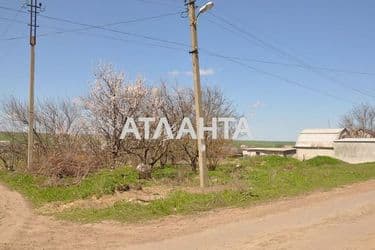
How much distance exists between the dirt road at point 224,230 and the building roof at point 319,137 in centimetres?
3633

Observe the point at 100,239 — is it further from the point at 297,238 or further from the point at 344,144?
the point at 344,144

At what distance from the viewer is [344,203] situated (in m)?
12.0

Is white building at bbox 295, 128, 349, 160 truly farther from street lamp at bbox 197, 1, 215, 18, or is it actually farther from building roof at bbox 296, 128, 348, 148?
street lamp at bbox 197, 1, 215, 18

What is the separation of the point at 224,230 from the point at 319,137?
1675 inches

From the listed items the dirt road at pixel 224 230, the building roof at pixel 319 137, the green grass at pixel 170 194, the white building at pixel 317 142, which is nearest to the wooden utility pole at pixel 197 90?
A: the green grass at pixel 170 194

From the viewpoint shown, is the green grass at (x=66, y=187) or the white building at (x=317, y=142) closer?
the green grass at (x=66, y=187)

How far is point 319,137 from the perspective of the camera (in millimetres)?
48500

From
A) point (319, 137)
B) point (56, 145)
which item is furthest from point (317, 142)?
point (56, 145)

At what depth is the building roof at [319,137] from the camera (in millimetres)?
46506

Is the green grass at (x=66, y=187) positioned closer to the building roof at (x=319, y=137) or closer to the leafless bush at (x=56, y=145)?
the leafless bush at (x=56, y=145)

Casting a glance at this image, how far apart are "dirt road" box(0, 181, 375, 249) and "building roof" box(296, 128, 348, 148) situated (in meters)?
36.3

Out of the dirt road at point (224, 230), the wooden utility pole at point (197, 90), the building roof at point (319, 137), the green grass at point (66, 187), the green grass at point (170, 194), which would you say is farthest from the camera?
the building roof at point (319, 137)

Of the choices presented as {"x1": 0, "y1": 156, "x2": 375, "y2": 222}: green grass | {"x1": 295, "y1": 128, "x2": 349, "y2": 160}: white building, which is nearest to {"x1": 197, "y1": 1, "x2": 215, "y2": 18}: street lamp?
{"x1": 0, "y1": 156, "x2": 375, "y2": 222}: green grass

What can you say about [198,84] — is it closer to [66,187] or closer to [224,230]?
[66,187]
